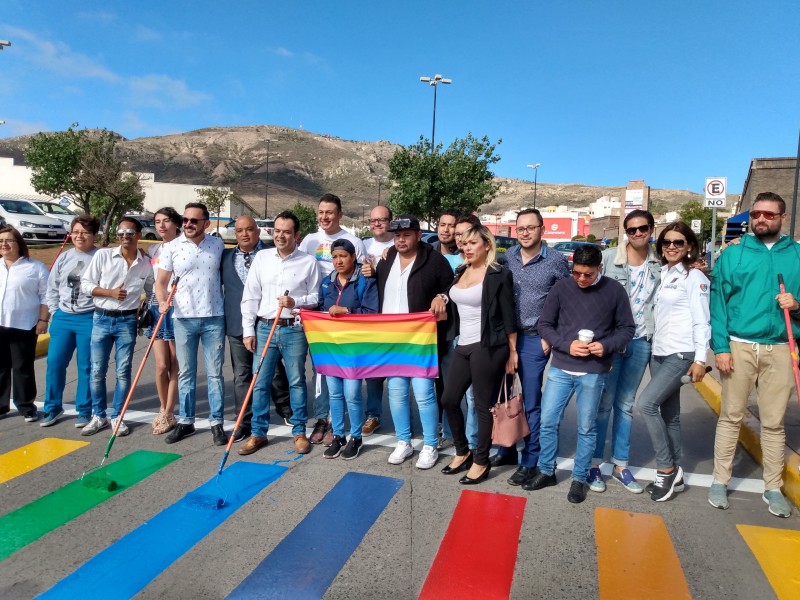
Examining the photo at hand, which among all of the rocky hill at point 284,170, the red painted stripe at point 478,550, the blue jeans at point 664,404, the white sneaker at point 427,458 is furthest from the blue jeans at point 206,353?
the rocky hill at point 284,170

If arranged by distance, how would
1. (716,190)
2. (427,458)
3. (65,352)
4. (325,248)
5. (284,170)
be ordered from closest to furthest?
(427,458) → (65,352) → (325,248) → (716,190) → (284,170)

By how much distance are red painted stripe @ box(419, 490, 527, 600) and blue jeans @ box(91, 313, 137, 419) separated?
3594mm

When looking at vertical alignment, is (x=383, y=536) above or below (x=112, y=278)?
below

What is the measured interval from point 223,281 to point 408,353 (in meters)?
2.02

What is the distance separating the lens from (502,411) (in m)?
4.55

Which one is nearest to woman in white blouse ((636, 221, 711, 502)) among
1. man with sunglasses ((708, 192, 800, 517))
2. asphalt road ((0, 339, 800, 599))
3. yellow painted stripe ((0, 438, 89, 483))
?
man with sunglasses ((708, 192, 800, 517))

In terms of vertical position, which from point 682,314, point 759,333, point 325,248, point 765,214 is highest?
point 765,214

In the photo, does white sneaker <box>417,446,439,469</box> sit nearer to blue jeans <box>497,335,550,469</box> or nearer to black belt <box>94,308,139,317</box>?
blue jeans <box>497,335,550,469</box>

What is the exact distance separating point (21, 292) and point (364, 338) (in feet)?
12.5

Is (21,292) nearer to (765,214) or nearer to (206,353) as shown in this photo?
(206,353)

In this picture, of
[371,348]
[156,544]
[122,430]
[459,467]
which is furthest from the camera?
[122,430]

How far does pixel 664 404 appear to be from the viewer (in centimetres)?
459

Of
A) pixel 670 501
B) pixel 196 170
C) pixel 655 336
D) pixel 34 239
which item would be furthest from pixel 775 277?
pixel 196 170

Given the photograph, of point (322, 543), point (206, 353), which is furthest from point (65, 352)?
point (322, 543)
